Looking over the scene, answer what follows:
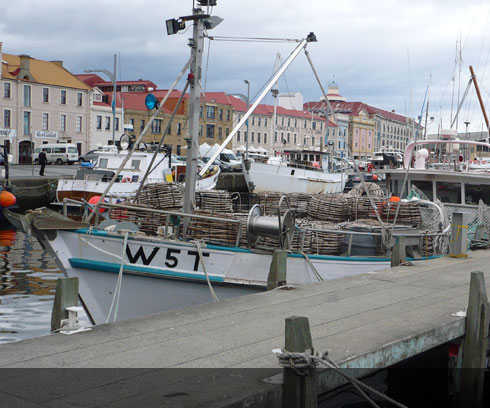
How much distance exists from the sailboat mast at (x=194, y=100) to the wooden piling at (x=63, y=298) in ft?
17.4

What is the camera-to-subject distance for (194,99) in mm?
11430

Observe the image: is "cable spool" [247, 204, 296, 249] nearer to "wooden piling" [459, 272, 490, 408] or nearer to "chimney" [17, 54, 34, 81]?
"wooden piling" [459, 272, 490, 408]

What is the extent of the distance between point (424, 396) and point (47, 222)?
6212 mm

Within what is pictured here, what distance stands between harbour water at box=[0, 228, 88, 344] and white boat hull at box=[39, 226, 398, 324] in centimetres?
214

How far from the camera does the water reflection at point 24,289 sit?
12.5 metres

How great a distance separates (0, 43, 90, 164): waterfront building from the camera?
5922 centimetres

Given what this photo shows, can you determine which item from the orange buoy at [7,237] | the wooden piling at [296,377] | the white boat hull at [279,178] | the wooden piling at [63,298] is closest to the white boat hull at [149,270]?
the wooden piling at [63,298]

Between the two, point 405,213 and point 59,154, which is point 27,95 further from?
point 405,213

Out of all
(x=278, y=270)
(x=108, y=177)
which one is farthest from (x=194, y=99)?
(x=108, y=177)

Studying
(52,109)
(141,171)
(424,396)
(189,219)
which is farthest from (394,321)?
(52,109)

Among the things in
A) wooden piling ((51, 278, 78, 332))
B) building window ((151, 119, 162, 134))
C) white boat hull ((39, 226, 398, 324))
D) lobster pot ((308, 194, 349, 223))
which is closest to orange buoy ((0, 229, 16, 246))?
lobster pot ((308, 194, 349, 223))

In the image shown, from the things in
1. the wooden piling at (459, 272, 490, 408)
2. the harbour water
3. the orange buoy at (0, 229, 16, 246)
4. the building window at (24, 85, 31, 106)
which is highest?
the building window at (24, 85, 31, 106)

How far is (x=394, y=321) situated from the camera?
6855 mm

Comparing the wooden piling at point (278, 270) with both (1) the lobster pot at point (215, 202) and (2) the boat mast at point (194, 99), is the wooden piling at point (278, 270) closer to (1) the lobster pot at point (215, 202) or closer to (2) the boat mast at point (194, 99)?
(2) the boat mast at point (194, 99)
